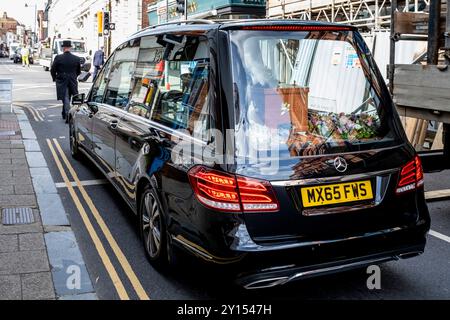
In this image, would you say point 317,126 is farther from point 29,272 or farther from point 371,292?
point 29,272

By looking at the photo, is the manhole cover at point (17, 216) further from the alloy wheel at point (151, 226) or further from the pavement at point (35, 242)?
the alloy wheel at point (151, 226)

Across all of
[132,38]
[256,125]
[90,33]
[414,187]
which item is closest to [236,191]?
[256,125]

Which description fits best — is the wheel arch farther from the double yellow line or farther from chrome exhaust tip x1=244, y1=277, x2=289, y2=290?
chrome exhaust tip x1=244, y1=277, x2=289, y2=290

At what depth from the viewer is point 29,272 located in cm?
403

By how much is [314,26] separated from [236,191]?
4.49ft

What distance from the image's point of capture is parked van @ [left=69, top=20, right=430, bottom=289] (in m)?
3.19

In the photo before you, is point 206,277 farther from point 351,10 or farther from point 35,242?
point 351,10

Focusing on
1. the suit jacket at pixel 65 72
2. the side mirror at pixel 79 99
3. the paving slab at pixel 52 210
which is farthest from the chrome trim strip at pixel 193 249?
the suit jacket at pixel 65 72

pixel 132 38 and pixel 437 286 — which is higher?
pixel 132 38

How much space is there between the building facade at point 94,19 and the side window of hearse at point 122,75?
745 inches

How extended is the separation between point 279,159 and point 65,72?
10014 millimetres

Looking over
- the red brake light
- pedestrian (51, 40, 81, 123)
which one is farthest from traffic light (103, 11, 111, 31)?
the red brake light

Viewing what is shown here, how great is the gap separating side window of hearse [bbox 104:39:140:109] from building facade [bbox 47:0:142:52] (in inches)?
745

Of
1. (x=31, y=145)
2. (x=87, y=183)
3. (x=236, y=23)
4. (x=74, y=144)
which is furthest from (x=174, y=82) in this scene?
(x=31, y=145)
